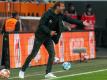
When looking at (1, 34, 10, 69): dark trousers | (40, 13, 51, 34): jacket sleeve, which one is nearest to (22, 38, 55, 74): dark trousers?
(40, 13, 51, 34): jacket sleeve

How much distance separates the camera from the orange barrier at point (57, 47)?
731 inches

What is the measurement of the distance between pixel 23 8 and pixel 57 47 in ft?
16.8

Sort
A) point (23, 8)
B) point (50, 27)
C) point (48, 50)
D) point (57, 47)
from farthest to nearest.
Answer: point (23, 8) < point (57, 47) < point (48, 50) < point (50, 27)

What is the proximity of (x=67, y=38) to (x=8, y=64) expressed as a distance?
4043 millimetres

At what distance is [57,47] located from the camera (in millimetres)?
20797

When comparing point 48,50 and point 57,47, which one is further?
point 57,47

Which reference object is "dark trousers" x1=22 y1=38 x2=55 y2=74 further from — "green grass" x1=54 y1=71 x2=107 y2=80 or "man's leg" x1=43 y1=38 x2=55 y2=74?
"green grass" x1=54 y1=71 x2=107 y2=80

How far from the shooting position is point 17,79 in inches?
554

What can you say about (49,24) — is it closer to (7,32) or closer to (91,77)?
(91,77)

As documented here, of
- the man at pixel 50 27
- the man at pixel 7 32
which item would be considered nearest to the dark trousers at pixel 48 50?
the man at pixel 50 27

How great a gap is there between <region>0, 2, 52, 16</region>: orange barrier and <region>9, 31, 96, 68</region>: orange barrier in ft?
12.9

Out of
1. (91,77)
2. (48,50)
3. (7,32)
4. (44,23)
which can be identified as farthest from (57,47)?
(44,23)

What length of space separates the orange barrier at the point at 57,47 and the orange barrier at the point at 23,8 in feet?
12.9

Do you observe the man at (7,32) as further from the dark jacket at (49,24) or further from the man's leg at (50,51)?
the dark jacket at (49,24)
